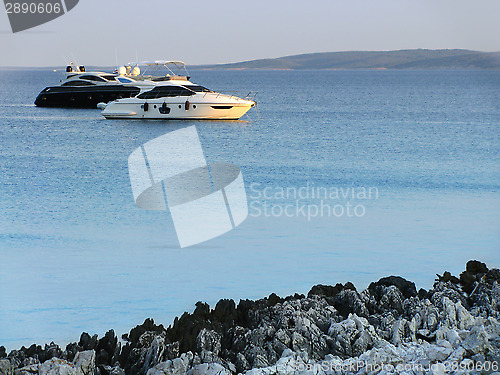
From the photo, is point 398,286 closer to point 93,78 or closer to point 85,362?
point 85,362

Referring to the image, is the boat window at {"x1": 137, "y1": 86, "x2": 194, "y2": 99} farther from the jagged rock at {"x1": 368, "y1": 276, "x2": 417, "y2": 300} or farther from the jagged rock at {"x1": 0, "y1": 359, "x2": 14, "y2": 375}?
the jagged rock at {"x1": 0, "y1": 359, "x2": 14, "y2": 375}

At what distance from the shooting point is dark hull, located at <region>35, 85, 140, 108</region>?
3525 cm

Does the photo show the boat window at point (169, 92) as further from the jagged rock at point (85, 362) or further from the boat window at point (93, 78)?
the jagged rock at point (85, 362)

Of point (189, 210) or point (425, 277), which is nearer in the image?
point (425, 277)

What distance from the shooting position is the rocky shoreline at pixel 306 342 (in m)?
4.54

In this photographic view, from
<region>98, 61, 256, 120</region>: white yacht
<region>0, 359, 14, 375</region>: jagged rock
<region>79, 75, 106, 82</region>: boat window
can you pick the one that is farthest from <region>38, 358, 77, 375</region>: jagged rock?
<region>79, 75, 106, 82</region>: boat window

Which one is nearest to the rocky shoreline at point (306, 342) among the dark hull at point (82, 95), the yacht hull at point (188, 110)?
the yacht hull at point (188, 110)

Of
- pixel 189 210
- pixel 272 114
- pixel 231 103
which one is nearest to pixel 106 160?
pixel 189 210

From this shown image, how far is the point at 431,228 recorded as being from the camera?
33.9 feet

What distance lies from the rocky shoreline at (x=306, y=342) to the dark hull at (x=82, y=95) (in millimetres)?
29892

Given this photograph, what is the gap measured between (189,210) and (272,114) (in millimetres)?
24711

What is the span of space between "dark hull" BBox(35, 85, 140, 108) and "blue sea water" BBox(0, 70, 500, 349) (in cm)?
1348

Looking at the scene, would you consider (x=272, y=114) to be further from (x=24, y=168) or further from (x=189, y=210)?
(x=189, y=210)

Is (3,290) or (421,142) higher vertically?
(3,290)
